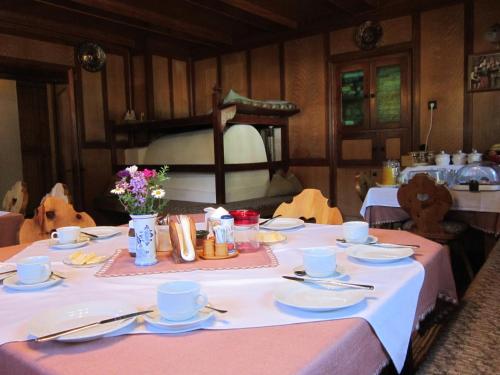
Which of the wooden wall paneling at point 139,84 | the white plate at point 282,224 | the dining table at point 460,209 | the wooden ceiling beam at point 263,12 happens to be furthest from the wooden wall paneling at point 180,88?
the white plate at point 282,224

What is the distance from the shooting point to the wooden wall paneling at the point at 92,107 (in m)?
5.94

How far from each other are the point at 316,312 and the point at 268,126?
5.05 metres

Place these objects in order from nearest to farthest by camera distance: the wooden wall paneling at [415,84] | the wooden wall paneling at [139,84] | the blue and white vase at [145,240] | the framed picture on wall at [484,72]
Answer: the blue and white vase at [145,240] < the framed picture on wall at [484,72] < the wooden wall paneling at [415,84] < the wooden wall paneling at [139,84]

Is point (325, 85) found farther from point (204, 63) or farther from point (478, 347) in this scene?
point (478, 347)

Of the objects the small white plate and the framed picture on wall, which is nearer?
the small white plate

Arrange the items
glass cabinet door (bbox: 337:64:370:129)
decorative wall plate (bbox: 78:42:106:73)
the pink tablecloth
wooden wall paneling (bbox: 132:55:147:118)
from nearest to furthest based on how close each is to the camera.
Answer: the pink tablecloth → glass cabinet door (bbox: 337:64:370:129) → decorative wall plate (bbox: 78:42:106:73) → wooden wall paneling (bbox: 132:55:147:118)

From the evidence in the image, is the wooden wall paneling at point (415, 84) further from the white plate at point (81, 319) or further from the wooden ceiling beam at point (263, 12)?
the white plate at point (81, 319)

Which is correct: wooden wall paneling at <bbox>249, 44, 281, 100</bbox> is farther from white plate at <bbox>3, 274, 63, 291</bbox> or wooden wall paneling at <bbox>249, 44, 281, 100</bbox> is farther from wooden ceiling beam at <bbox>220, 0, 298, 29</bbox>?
white plate at <bbox>3, 274, 63, 291</bbox>

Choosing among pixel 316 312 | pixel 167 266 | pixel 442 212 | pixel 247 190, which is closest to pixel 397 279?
pixel 316 312

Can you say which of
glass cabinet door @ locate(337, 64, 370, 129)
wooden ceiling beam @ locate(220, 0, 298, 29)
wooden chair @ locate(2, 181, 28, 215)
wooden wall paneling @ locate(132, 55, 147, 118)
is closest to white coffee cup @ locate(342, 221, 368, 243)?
wooden chair @ locate(2, 181, 28, 215)

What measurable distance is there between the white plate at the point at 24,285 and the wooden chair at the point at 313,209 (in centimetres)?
134

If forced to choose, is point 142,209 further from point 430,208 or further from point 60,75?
point 60,75

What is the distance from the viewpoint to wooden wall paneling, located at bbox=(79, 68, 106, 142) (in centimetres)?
594

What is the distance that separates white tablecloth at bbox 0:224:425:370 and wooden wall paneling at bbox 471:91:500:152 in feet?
14.0
